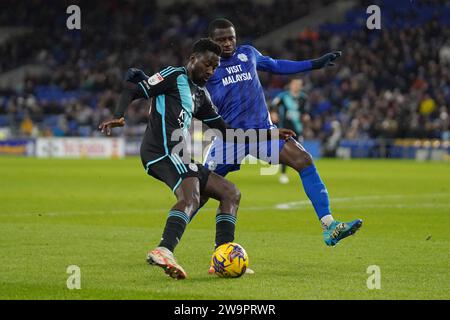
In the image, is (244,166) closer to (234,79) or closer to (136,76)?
(234,79)

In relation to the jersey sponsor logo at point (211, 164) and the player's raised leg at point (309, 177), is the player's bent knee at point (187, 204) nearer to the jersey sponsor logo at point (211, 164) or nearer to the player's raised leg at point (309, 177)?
the jersey sponsor logo at point (211, 164)

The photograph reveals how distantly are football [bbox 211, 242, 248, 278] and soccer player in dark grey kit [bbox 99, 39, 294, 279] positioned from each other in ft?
1.30

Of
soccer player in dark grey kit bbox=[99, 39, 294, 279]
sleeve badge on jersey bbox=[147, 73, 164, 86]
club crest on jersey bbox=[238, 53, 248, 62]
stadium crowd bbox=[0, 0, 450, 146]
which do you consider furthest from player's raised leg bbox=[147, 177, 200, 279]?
stadium crowd bbox=[0, 0, 450, 146]

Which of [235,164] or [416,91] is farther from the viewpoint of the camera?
[416,91]

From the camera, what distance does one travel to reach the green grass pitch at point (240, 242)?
23.5 feet

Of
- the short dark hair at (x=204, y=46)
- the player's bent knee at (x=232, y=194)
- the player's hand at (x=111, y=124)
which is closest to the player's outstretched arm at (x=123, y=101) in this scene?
the player's hand at (x=111, y=124)

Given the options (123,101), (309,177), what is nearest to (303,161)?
(309,177)

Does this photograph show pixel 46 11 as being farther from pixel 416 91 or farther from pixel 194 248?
pixel 194 248

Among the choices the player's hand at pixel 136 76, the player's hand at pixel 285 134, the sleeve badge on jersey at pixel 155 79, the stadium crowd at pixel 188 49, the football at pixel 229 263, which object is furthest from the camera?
the stadium crowd at pixel 188 49

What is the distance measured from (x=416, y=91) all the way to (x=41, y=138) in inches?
600

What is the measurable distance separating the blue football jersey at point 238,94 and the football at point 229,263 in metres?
1.79

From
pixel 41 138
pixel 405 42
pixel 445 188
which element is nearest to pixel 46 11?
pixel 41 138
